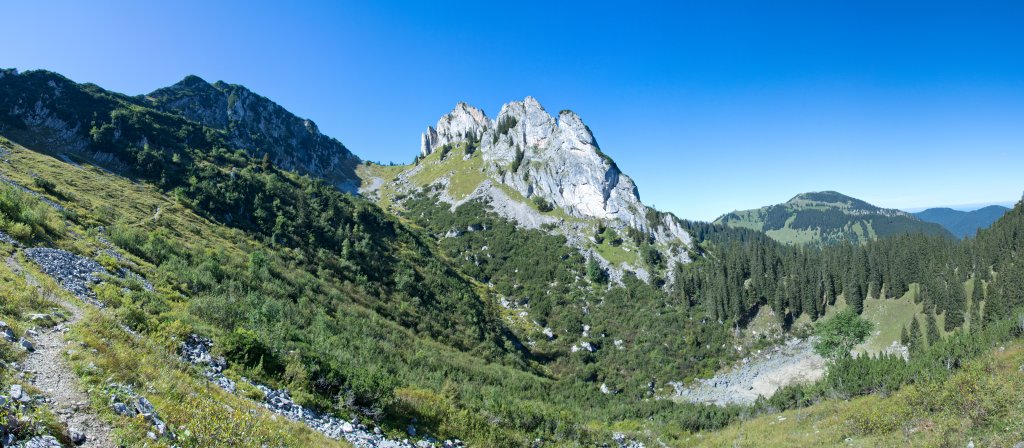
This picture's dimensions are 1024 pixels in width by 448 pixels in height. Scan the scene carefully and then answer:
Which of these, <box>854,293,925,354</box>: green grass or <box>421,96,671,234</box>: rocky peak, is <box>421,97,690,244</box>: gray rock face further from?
<box>854,293,925,354</box>: green grass

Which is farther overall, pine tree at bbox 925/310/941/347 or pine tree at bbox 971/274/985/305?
pine tree at bbox 971/274/985/305

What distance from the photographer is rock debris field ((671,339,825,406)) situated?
56531mm

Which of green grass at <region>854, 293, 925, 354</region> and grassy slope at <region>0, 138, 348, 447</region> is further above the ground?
grassy slope at <region>0, 138, 348, 447</region>

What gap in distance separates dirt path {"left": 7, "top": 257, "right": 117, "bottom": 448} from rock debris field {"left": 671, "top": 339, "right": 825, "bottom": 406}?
62181 mm

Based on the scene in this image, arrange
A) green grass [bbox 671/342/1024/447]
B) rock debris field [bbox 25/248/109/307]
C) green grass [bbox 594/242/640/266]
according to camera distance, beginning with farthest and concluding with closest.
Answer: green grass [bbox 594/242/640/266] → rock debris field [bbox 25/248/109/307] → green grass [bbox 671/342/1024/447]

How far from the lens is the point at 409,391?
2214 cm

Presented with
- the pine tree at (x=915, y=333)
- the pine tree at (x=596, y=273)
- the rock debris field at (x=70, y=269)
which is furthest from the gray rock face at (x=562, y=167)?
the rock debris field at (x=70, y=269)

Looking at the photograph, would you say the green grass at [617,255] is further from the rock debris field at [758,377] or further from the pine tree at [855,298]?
the pine tree at [855,298]

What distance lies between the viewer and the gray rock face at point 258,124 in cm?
13938

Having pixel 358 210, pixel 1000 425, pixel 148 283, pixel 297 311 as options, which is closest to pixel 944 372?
pixel 1000 425

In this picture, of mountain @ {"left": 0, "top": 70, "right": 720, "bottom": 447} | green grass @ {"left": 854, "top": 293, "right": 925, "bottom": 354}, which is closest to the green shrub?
green grass @ {"left": 854, "top": 293, "right": 925, "bottom": 354}

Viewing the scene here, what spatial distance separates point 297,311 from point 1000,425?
1516 inches

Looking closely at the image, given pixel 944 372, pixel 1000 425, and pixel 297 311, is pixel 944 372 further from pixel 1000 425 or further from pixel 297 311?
pixel 297 311

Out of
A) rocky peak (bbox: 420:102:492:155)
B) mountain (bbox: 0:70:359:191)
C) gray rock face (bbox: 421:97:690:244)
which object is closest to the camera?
mountain (bbox: 0:70:359:191)
